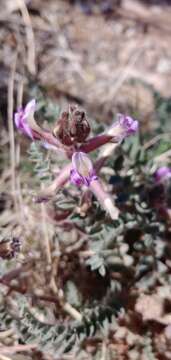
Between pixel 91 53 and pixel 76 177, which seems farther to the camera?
pixel 91 53

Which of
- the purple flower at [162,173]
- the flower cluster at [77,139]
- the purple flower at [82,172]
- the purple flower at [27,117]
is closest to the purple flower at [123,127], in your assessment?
the flower cluster at [77,139]

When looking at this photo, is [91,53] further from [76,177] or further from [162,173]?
[76,177]

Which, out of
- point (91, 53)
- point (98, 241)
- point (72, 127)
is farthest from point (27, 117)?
point (91, 53)

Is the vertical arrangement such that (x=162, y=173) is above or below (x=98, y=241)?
above

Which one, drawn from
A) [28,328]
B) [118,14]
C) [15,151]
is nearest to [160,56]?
[118,14]

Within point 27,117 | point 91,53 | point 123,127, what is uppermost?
point 91,53

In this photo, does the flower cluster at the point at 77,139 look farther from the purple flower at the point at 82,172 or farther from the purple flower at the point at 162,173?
the purple flower at the point at 162,173

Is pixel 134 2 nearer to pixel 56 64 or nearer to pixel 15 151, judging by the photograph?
pixel 56 64
